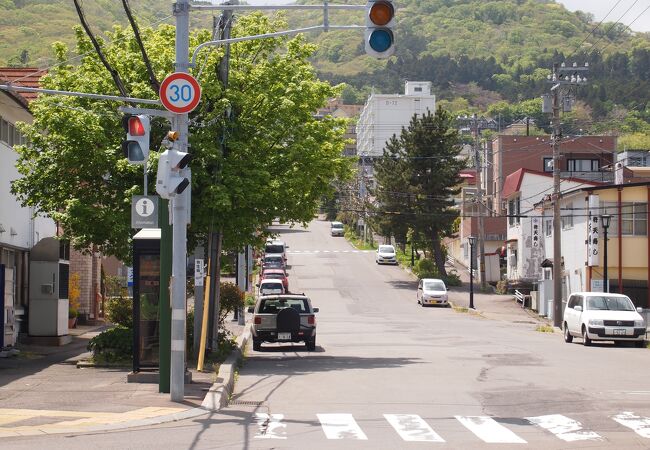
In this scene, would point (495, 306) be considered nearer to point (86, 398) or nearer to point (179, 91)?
point (86, 398)

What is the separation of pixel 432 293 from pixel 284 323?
33466 millimetres

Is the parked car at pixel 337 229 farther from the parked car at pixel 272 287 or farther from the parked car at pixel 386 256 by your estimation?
the parked car at pixel 272 287

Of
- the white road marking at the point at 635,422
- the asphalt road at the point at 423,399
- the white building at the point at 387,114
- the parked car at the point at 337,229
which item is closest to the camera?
the asphalt road at the point at 423,399

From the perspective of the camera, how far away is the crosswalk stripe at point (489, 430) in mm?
13070

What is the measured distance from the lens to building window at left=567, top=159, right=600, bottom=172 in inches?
3305

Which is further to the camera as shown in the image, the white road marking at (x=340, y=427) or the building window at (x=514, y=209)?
the building window at (x=514, y=209)

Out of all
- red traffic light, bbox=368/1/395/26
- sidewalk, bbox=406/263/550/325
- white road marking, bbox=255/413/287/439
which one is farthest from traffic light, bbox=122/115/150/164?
sidewalk, bbox=406/263/550/325

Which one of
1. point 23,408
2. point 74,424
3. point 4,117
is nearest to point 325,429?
point 74,424

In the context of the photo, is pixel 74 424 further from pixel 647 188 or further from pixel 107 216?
pixel 647 188

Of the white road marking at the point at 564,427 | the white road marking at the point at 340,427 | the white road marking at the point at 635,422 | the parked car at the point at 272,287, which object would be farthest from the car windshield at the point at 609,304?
the parked car at the point at 272,287

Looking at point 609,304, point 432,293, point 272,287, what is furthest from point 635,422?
point 432,293

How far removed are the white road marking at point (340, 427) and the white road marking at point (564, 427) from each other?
A: 261cm

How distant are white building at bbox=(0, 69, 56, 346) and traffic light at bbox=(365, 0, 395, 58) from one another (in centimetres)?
1338

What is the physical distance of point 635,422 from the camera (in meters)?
14.6
